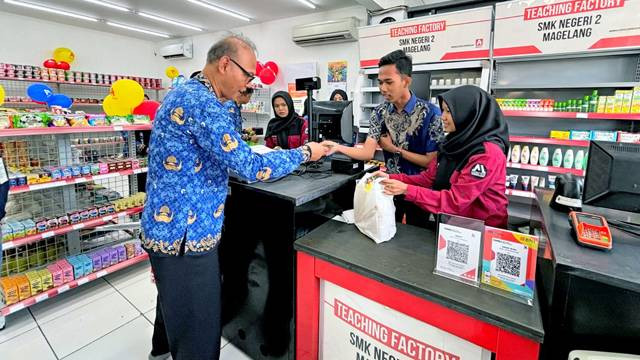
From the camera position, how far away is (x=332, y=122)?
2.24 metres

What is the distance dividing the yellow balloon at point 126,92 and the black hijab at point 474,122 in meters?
3.01

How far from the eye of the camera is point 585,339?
3.41 feet

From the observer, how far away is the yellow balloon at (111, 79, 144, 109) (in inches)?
128

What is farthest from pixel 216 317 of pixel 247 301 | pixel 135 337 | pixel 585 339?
pixel 585 339

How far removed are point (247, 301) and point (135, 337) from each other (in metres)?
1.02

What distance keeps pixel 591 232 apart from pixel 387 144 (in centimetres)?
139

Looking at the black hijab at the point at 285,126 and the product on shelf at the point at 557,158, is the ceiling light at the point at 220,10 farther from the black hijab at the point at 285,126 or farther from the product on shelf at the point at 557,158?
the product on shelf at the point at 557,158

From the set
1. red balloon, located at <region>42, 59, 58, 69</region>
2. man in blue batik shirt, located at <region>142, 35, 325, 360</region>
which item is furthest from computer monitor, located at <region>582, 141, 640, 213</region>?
red balloon, located at <region>42, 59, 58, 69</region>

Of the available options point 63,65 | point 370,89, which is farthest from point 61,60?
point 370,89

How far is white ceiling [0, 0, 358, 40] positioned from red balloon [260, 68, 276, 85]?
1061 millimetres

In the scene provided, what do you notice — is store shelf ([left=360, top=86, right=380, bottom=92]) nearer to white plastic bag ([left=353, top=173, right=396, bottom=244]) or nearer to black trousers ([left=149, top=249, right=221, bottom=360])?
white plastic bag ([left=353, top=173, right=396, bottom=244])

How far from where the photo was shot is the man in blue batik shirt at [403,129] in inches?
86.7

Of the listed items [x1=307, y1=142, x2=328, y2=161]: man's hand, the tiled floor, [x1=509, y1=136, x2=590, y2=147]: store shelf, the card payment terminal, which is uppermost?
[x1=509, y1=136, x2=590, y2=147]: store shelf

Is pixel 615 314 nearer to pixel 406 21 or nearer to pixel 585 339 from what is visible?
pixel 585 339
